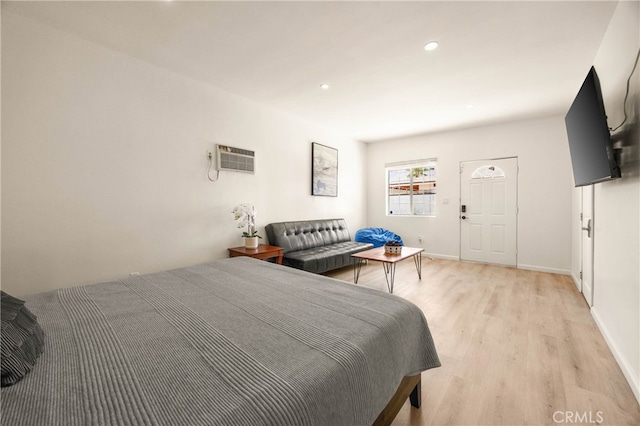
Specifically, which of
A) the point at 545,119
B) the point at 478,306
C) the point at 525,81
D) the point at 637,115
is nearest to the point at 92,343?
the point at 637,115

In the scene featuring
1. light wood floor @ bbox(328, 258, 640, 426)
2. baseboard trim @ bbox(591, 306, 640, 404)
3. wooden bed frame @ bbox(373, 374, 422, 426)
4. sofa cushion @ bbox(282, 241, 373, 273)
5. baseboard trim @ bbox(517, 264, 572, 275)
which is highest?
sofa cushion @ bbox(282, 241, 373, 273)

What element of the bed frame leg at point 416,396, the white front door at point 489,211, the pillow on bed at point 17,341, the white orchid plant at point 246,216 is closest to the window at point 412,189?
the white front door at point 489,211

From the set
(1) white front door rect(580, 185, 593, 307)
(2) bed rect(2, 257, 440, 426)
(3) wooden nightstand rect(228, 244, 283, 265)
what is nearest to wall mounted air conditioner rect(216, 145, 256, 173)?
(3) wooden nightstand rect(228, 244, 283, 265)

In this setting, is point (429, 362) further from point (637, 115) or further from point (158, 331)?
point (637, 115)

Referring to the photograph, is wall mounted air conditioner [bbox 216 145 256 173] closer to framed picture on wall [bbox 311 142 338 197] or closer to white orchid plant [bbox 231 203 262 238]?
white orchid plant [bbox 231 203 262 238]

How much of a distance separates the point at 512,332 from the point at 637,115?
1842 millimetres

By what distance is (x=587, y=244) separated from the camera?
3018 mm

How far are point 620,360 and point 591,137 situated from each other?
1607mm

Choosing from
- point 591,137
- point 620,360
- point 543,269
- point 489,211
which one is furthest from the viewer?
point 489,211

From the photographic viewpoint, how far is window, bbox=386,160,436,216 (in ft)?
18.5

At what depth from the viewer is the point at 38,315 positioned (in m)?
1.25

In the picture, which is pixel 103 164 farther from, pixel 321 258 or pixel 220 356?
pixel 321 258

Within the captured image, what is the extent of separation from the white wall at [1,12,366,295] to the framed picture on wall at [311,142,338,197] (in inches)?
54.0

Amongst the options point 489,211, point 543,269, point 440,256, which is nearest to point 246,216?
point 440,256
